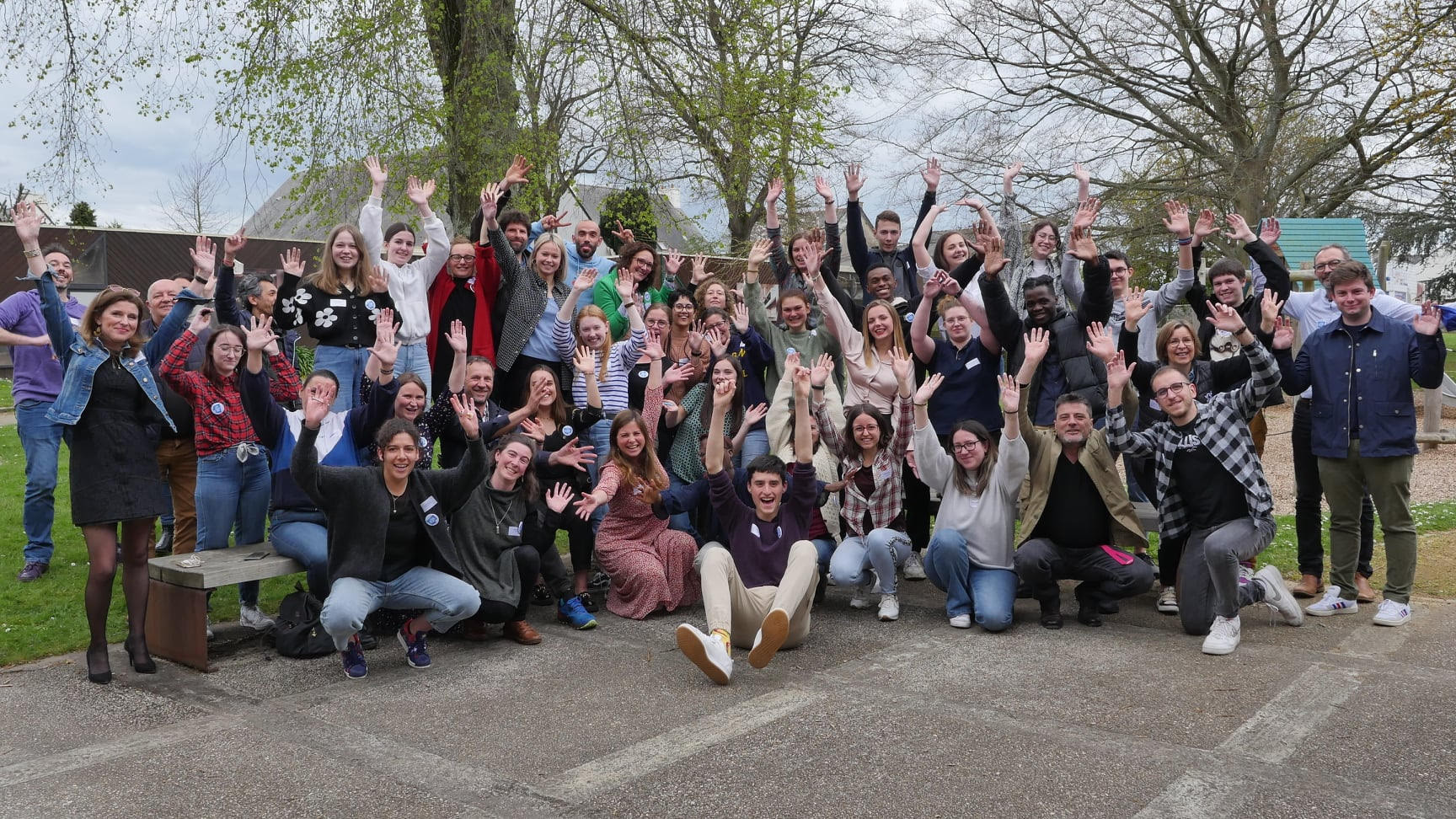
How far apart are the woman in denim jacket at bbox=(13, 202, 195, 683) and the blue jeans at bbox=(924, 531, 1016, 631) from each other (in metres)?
4.04

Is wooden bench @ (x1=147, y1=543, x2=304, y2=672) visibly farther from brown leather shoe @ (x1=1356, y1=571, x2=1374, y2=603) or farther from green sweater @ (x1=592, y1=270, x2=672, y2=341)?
brown leather shoe @ (x1=1356, y1=571, x2=1374, y2=603)

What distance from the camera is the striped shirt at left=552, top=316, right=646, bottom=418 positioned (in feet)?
23.6

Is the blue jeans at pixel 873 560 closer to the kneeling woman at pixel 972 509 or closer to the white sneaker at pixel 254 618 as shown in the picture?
the kneeling woman at pixel 972 509

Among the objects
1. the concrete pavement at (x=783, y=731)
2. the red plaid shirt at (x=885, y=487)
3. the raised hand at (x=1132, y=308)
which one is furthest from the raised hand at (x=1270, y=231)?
the red plaid shirt at (x=885, y=487)

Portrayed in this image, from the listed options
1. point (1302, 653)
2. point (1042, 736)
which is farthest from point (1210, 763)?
point (1302, 653)

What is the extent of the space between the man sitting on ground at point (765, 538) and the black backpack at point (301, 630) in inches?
76.8

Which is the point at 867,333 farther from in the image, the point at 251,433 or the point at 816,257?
the point at 251,433

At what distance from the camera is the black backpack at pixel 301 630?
545 cm

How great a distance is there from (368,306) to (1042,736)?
451cm

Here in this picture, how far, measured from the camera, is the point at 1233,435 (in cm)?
575

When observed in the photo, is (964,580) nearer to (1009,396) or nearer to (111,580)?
(1009,396)

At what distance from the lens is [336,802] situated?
142 inches

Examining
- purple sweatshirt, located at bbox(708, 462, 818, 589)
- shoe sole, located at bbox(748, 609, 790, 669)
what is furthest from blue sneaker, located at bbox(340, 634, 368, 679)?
purple sweatshirt, located at bbox(708, 462, 818, 589)

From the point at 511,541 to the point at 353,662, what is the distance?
1.12 metres
